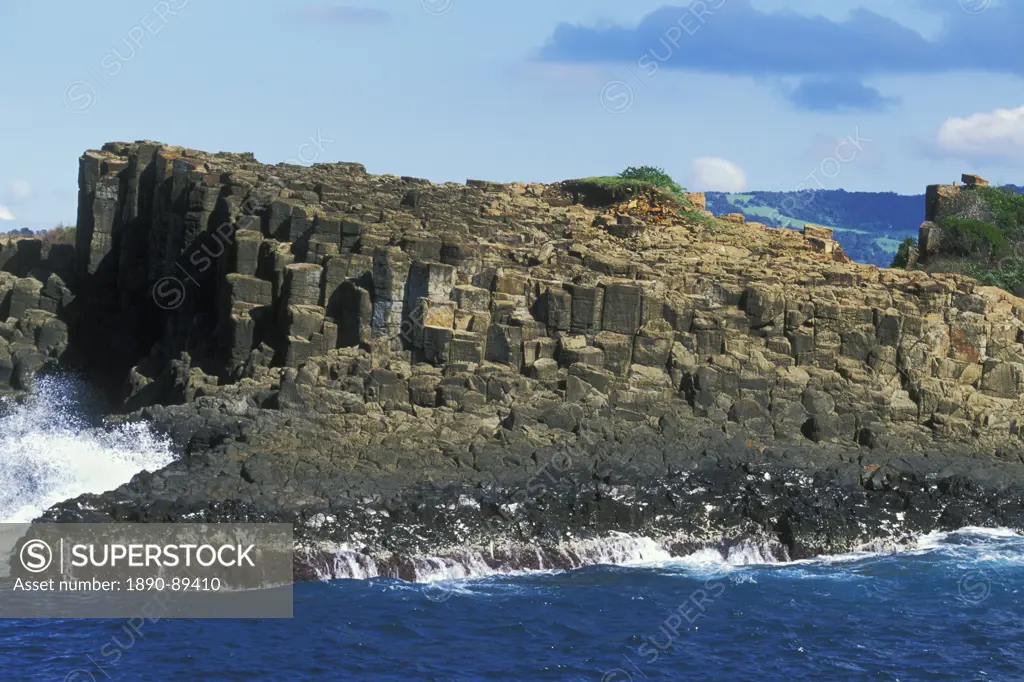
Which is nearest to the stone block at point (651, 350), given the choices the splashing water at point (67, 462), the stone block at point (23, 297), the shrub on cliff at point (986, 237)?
the splashing water at point (67, 462)

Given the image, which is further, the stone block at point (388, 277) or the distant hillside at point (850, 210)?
the distant hillside at point (850, 210)

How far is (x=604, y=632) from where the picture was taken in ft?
136

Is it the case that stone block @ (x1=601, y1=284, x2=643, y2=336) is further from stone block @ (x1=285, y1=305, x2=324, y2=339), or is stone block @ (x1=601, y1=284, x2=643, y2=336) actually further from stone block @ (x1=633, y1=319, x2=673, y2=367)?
stone block @ (x1=285, y1=305, x2=324, y2=339)

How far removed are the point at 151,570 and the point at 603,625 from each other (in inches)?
457

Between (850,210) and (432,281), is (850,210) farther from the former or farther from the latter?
(432,281)

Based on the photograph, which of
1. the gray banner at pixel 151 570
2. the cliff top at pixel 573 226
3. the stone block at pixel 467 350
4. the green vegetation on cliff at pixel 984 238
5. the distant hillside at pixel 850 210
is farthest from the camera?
the distant hillside at pixel 850 210

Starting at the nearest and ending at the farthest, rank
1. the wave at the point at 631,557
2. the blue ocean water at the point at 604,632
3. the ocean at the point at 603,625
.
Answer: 1. the blue ocean water at the point at 604,632
2. the ocean at the point at 603,625
3. the wave at the point at 631,557

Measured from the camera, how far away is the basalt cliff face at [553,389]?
4697 cm

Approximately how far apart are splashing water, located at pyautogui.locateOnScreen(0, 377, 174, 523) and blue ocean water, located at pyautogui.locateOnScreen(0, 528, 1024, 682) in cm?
775

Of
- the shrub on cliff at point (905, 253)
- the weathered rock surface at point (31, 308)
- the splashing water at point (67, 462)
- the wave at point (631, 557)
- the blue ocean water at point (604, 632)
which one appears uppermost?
the shrub on cliff at point (905, 253)

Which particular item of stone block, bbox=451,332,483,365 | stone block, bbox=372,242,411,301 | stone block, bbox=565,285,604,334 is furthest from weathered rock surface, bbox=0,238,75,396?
stone block, bbox=565,285,604,334

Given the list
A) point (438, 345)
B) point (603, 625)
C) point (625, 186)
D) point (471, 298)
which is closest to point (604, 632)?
point (603, 625)

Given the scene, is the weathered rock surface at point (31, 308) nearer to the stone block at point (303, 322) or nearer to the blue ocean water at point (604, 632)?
the stone block at point (303, 322)

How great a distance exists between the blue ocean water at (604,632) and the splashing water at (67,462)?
7.75 meters
